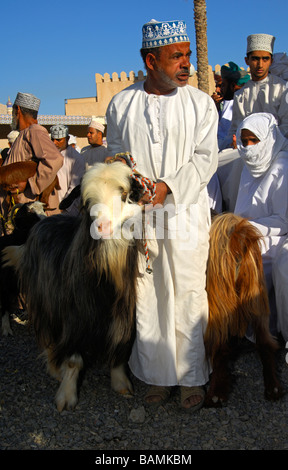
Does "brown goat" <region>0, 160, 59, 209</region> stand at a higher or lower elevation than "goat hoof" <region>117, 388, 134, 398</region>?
higher

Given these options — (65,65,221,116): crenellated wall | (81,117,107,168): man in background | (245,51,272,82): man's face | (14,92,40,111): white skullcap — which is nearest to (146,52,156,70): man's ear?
(14,92,40,111): white skullcap

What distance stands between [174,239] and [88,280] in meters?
0.63

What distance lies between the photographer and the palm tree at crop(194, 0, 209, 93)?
1677cm

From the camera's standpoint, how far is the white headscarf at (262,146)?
4512 mm

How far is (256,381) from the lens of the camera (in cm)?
367

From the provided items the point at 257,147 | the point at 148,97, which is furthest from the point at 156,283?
the point at 257,147

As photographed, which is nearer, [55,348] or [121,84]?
[55,348]

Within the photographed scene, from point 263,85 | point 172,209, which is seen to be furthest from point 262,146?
point 172,209

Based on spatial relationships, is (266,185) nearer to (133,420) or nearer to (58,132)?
(133,420)

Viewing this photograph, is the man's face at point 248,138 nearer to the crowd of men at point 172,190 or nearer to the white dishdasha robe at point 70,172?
the crowd of men at point 172,190

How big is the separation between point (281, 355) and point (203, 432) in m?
1.18

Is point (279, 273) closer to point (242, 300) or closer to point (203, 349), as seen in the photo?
point (242, 300)

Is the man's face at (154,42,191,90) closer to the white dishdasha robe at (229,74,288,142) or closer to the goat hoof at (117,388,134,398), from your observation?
→ the goat hoof at (117,388,134,398)

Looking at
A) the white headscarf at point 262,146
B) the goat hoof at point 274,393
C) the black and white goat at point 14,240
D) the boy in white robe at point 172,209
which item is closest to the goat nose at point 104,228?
the boy in white robe at point 172,209
